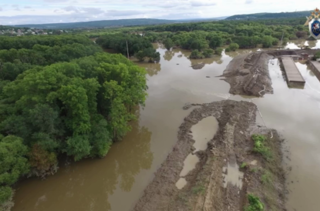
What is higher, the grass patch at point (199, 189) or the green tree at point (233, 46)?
the green tree at point (233, 46)

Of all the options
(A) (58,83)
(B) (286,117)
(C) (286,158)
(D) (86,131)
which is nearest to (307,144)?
(C) (286,158)

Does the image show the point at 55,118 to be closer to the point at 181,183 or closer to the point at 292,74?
the point at 181,183

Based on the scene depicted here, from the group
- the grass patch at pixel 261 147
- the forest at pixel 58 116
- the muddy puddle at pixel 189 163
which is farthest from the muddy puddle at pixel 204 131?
the forest at pixel 58 116

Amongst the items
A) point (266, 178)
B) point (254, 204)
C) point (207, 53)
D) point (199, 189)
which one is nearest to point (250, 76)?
point (207, 53)

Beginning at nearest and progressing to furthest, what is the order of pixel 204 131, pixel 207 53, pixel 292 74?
1. pixel 204 131
2. pixel 292 74
3. pixel 207 53

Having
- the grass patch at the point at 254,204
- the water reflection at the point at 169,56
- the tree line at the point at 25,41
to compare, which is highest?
the tree line at the point at 25,41

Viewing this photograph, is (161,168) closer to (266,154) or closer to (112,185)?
(112,185)

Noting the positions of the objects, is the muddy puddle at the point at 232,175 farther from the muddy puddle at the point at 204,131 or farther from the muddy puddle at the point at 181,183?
the muddy puddle at the point at 204,131
